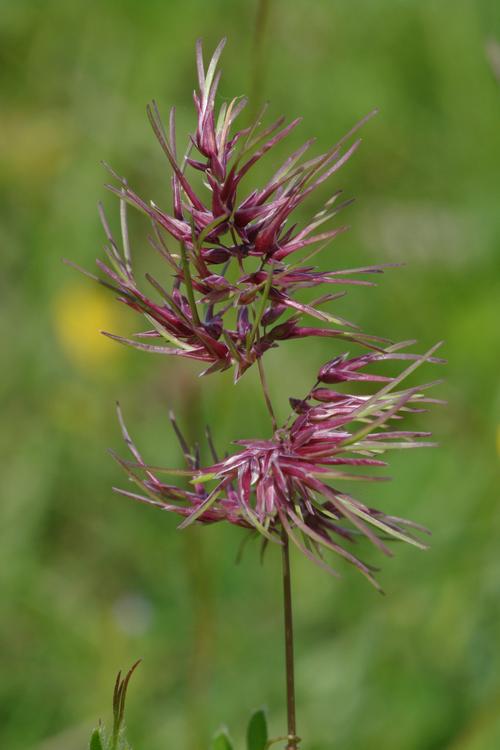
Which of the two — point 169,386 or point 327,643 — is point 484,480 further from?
point 169,386

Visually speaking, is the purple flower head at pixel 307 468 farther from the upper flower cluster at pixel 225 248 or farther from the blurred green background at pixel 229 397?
the blurred green background at pixel 229 397

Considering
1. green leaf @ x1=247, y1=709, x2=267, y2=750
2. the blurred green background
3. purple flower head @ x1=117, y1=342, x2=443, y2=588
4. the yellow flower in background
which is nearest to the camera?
purple flower head @ x1=117, y1=342, x2=443, y2=588

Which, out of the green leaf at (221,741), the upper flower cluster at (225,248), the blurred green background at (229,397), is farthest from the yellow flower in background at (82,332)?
the upper flower cluster at (225,248)

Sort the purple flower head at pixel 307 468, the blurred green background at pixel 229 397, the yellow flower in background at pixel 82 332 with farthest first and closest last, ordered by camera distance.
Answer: the yellow flower in background at pixel 82 332 → the blurred green background at pixel 229 397 → the purple flower head at pixel 307 468

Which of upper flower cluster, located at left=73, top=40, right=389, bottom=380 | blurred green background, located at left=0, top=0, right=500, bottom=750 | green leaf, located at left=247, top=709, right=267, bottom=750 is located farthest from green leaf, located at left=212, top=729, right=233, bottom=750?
blurred green background, located at left=0, top=0, right=500, bottom=750

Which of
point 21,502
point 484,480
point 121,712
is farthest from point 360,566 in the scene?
point 21,502

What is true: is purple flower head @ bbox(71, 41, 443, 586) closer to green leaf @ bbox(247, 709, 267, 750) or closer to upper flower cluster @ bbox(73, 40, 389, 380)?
upper flower cluster @ bbox(73, 40, 389, 380)

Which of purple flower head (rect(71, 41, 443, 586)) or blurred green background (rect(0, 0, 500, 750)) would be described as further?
blurred green background (rect(0, 0, 500, 750))
